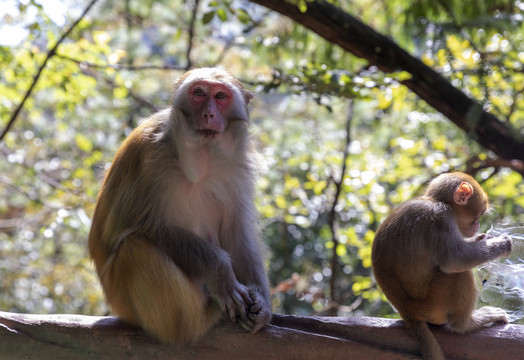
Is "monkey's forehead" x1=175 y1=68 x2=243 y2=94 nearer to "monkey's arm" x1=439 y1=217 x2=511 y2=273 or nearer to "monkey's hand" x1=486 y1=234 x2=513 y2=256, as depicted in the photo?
"monkey's arm" x1=439 y1=217 x2=511 y2=273

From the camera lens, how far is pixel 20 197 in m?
8.62

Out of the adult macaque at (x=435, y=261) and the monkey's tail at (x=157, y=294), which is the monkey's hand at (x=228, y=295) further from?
the adult macaque at (x=435, y=261)

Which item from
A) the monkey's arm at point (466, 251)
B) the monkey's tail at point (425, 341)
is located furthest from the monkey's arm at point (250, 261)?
the monkey's arm at point (466, 251)

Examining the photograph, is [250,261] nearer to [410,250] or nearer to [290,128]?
[410,250]

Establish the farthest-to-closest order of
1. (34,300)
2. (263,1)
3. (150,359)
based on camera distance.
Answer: (34,300)
(263,1)
(150,359)

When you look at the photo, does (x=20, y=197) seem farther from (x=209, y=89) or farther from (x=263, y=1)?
(x=209, y=89)

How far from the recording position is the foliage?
522 centimetres

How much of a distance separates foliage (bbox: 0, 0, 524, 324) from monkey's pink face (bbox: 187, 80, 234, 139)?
621mm

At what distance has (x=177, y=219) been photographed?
3418 millimetres

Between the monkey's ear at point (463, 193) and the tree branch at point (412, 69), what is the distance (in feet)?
4.78

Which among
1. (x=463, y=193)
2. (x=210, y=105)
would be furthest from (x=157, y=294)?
(x=463, y=193)

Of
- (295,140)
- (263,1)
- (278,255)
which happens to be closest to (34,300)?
(278,255)

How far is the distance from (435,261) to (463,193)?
0.48 m

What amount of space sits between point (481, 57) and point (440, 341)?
2.88 m
